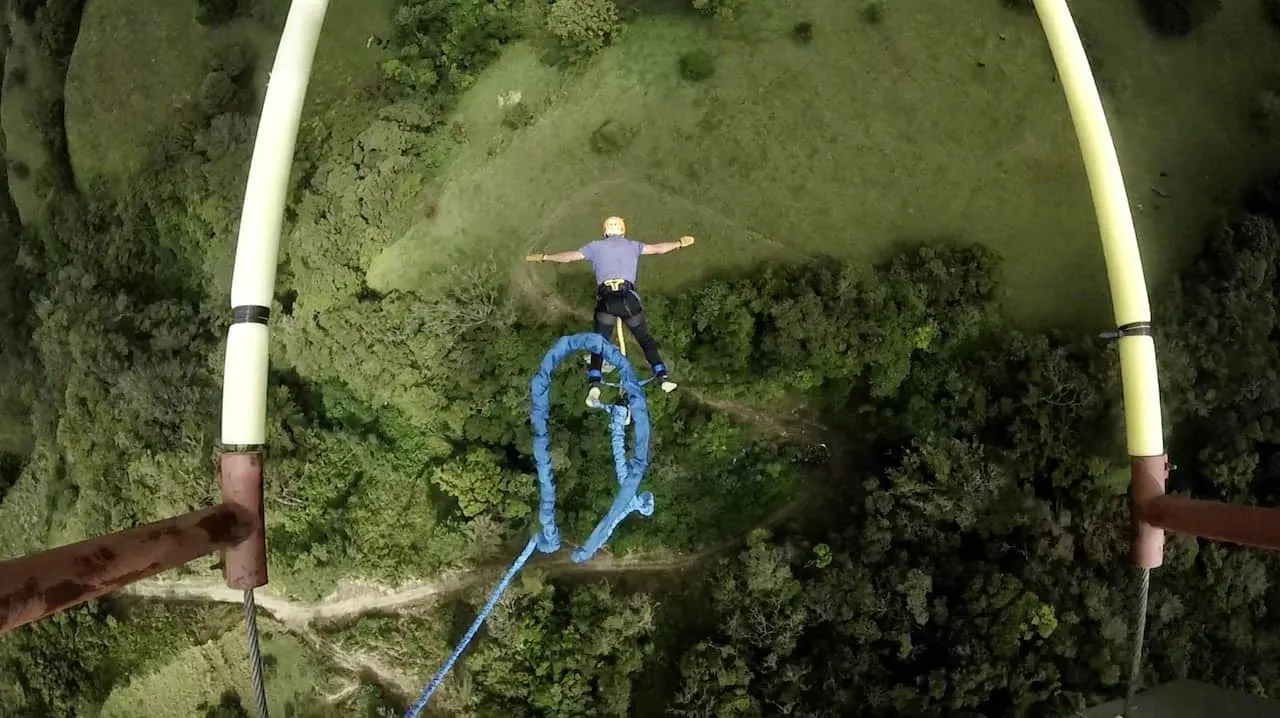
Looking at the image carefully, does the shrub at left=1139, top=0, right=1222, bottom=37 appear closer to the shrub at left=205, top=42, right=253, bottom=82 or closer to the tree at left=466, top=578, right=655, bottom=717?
the tree at left=466, top=578, right=655, bottom=717

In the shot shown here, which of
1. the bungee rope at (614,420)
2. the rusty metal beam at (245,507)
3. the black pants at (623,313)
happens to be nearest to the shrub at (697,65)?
the black pants at (623,313)

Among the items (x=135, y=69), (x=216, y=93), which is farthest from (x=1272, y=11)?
(x=135, y=69)

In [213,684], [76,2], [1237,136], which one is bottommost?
[213,684]

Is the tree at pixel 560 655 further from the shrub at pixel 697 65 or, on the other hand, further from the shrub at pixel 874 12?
the shrub at pixel 874 12

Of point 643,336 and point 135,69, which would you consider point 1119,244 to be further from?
point 135,69

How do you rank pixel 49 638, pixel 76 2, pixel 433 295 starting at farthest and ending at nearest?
pixel 76 2 < pixel 49 638 < pixel 433 295

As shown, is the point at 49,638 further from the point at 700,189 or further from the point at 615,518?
the point at 700,189

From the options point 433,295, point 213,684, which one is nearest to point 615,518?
point 433,295

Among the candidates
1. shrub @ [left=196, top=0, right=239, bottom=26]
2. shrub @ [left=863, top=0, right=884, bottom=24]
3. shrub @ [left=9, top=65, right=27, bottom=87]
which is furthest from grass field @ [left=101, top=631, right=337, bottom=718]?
shrub @ [left=863, top=0, right=884, bottom=24]
